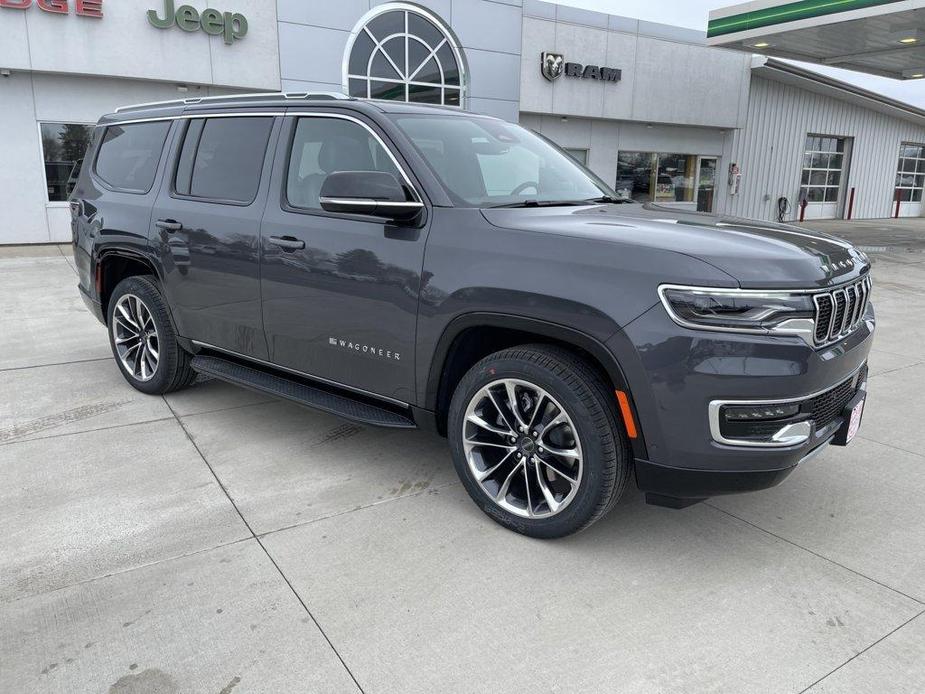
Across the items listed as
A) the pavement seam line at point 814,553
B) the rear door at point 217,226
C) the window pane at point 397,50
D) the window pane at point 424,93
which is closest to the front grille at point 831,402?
the pavement seam line at point 814,553

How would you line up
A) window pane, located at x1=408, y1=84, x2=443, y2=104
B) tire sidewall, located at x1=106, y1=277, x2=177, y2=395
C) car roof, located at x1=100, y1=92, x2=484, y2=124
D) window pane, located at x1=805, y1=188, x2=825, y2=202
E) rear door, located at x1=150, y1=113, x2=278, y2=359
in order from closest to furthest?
car roof, located at x1=100, y1=92, x2=484, y2=124 < rear door, located at x1=150, y1=113, x2=278, y2=359 < tire sidewall, located at x1=106, y1=277, x2=177, y2=395 < window pane, located at x1=408, y1=84, x2=443, y2=104 < window pane, located at x1=805, y1=188, x2=825, y2=202

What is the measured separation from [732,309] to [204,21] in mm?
15077

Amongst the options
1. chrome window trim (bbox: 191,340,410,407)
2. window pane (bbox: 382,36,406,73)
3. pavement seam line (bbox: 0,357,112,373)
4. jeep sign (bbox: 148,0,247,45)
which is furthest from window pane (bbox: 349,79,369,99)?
chrome window trim (bbox: 191,340,410,407)

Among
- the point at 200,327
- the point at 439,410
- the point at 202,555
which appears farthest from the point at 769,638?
the point at 200,327

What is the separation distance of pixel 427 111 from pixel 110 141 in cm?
279

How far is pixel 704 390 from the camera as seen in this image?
2646mm

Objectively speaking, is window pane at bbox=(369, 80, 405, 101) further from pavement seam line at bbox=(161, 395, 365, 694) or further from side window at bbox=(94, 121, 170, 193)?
pavement seam line at bbox=(161, 395, 365, 694)

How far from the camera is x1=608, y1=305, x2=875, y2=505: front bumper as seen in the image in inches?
104

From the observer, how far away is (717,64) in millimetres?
22969

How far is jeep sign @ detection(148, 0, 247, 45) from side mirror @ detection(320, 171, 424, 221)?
1350 centimetres

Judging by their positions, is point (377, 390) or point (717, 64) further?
point (717, 64)

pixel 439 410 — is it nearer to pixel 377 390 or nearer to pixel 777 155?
pixel 377 390

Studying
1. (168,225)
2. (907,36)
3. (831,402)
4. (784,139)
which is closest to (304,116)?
(168,225)

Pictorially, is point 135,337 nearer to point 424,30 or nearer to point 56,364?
point 56,364
